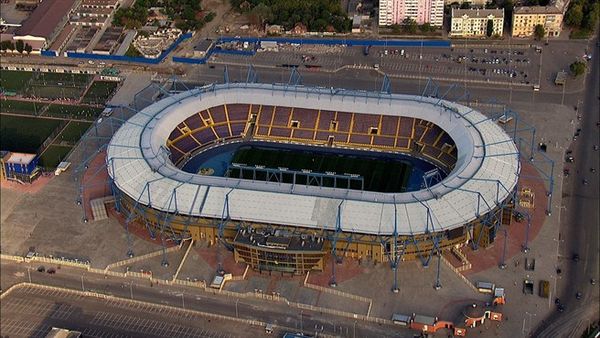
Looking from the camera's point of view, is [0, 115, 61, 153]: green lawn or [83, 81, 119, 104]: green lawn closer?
[0, 115, 61, 153]: green lawn

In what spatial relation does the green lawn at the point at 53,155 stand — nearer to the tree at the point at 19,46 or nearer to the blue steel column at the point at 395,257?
the tree at the point at 19,46

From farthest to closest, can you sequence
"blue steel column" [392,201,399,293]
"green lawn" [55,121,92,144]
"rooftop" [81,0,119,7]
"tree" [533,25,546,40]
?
"rooftop" [81,0,119,7]
"tree" [533,25,546,40]
"green lawn" [55,121,92,144]
"blue steel column" [392,201,399,293]

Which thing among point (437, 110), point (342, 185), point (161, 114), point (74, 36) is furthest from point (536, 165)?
point (74, 36)

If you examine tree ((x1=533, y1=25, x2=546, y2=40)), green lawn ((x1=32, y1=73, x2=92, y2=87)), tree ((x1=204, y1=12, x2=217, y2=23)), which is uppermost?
tree ((x1=204, y1=12, x2=217, y2=23))

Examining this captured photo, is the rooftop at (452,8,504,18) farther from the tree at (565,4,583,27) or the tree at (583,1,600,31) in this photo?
the tree at (583,1,600,31)

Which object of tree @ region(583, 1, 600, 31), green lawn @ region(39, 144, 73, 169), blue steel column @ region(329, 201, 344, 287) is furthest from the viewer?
tree @ region(583, 1, 600, 31)

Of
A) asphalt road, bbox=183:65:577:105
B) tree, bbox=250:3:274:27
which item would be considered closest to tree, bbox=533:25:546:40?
asphalt road, bbox=183:65:577:105
